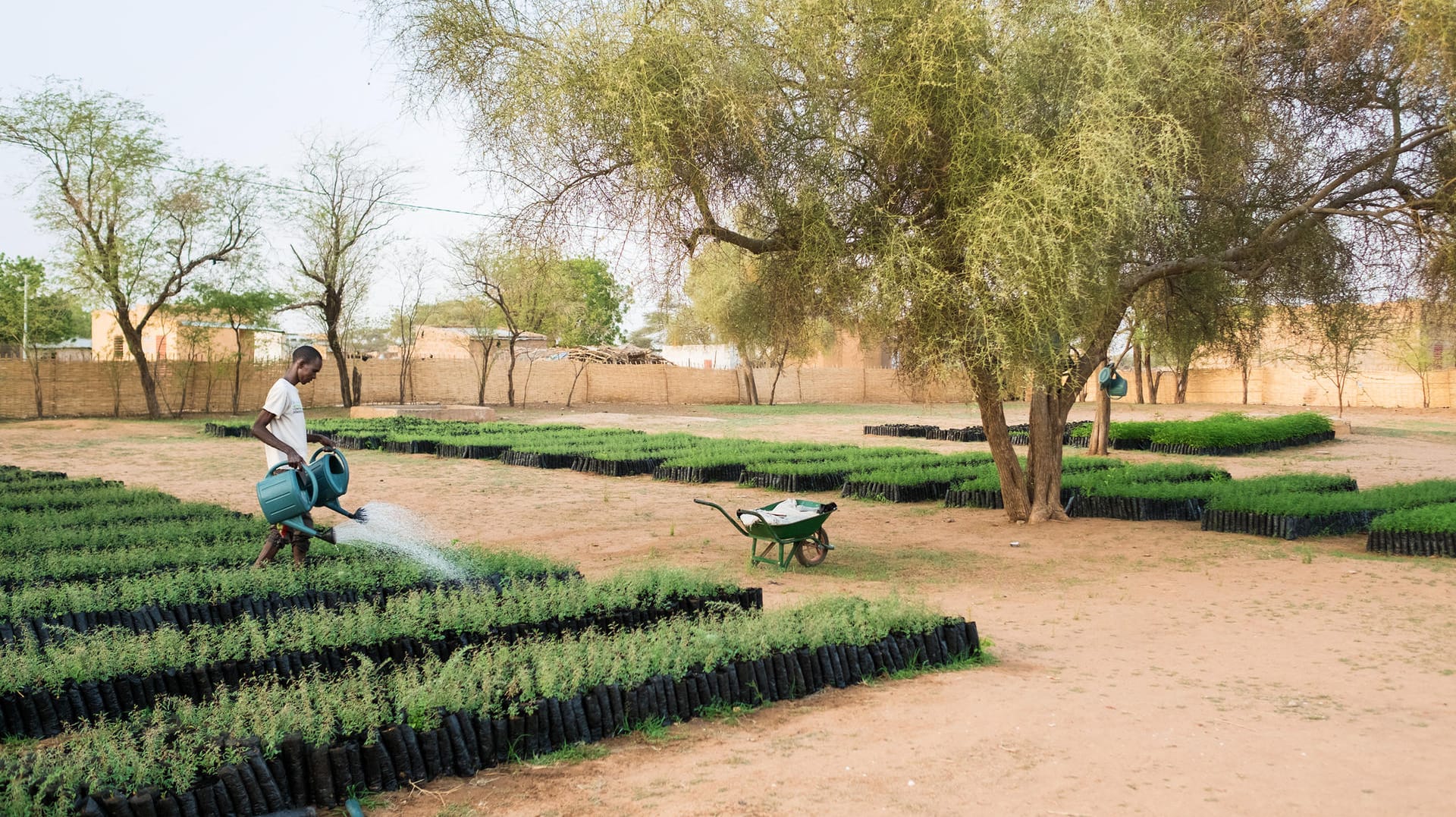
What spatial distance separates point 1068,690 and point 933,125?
544 centimetres

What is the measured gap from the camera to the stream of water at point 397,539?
752 centimetres

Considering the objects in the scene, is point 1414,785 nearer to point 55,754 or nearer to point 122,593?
point 55,754

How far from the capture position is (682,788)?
4055mm

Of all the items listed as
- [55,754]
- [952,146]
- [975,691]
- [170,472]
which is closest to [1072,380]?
[952,146]

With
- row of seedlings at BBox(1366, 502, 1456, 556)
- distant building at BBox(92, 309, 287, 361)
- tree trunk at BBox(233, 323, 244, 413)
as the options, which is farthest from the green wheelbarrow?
tree trunk at BBox(233, 323, 244, 413)

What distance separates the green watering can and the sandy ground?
91.4 inches

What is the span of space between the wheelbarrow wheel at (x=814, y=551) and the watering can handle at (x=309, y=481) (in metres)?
3.89

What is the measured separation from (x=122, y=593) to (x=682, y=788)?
14.7 feet

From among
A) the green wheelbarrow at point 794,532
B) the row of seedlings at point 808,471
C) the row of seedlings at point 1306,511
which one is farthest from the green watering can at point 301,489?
the row of seedlings at point 1306,511

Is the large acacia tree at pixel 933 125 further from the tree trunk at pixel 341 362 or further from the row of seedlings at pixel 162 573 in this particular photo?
the tree trunk at pixel 341 362

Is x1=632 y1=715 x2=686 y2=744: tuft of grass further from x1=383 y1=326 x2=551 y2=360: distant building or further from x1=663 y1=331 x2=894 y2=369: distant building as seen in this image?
x1=663 y1=331 x2=894 y2=369: distant building

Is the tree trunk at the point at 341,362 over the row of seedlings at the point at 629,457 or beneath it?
over

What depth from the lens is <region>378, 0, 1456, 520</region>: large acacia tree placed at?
848 centimetres

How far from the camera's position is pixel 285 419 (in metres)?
7.27
